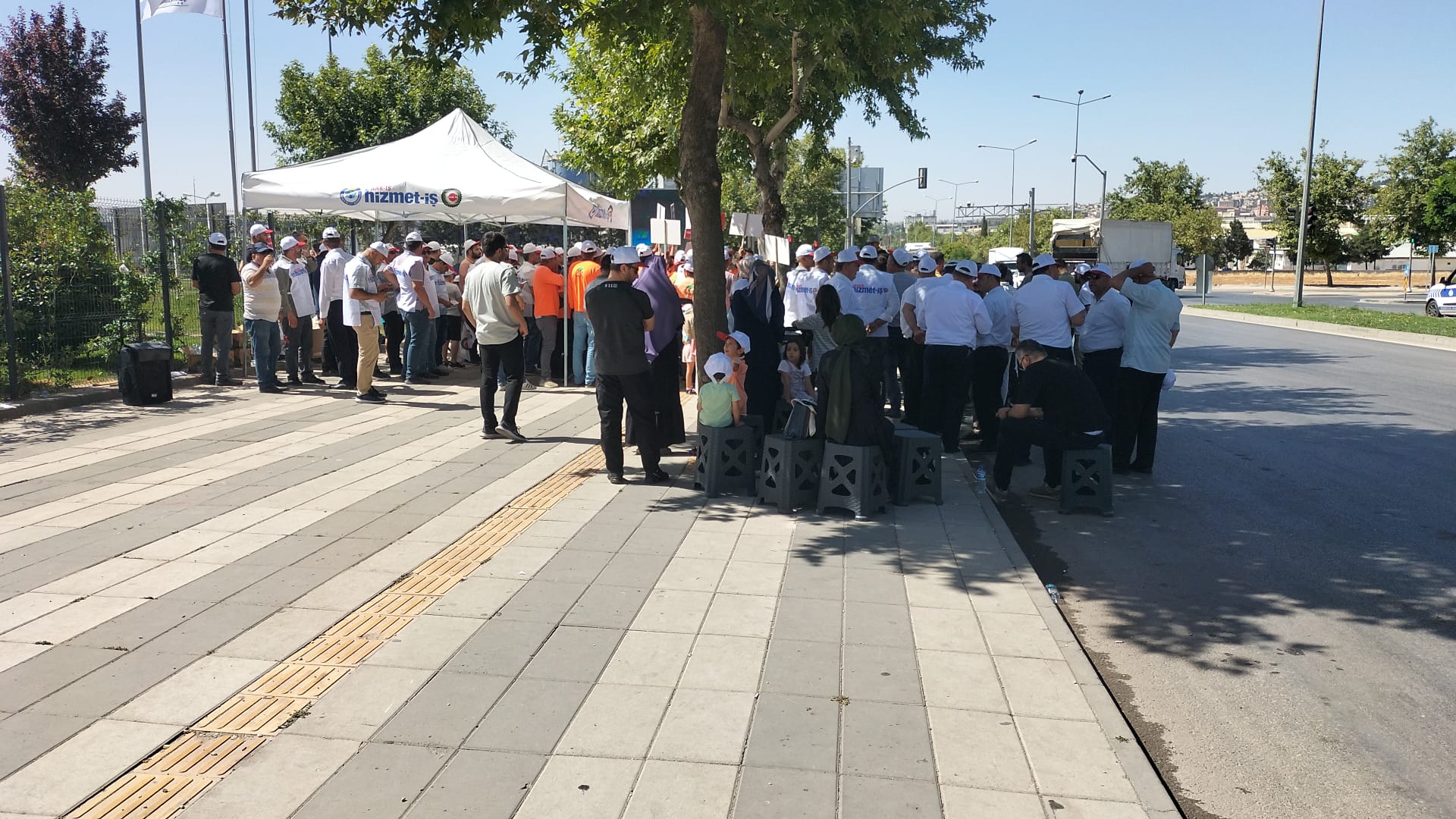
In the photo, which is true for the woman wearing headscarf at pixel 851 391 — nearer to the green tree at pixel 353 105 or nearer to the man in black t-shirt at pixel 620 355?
the man in black t-shirt at pixel 620 355

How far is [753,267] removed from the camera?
1016 centimetres

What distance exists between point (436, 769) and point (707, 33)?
7.27 m

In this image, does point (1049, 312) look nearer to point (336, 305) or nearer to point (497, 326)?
point (497, 326)

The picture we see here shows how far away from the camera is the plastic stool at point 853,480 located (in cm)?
773

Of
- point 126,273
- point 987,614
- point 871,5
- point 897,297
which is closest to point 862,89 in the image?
point 897,297

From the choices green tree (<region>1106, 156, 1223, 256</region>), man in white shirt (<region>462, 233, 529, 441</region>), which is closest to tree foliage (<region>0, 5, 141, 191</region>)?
man in white shirt (<region>462, 233, 529, 441</region>)

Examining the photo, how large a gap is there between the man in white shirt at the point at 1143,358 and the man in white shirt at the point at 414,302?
8704 millimetres

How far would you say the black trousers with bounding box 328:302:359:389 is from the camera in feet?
45.6

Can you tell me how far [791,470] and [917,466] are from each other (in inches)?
41.8

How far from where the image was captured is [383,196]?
49.2 ft

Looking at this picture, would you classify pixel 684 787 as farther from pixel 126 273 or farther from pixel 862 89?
pixel 862 89

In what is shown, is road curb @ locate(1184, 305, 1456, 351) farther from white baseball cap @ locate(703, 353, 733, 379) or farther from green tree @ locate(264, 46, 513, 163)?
green tree @ locate(264, 46, 513, 163)

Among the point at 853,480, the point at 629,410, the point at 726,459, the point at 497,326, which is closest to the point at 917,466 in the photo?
the point at 853,480

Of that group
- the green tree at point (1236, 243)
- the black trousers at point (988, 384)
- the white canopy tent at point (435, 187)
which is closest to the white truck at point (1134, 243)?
the white canopy tent at point (435, 187)
